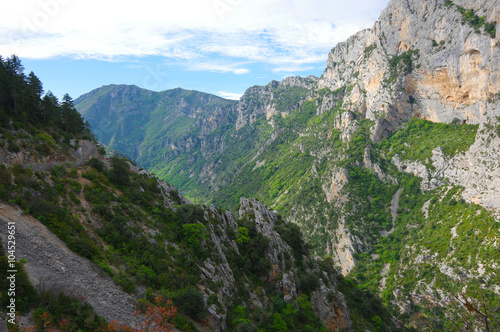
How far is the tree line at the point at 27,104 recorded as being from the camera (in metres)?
33.3

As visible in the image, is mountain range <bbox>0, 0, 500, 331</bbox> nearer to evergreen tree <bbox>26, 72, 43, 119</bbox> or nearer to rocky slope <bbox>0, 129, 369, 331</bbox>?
rocky slope <bbox>0, 129, 369, 331</bbox>

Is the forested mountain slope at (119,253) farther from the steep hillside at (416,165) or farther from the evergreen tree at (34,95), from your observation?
the steep hillside at (416,165)

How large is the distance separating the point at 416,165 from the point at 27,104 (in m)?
121

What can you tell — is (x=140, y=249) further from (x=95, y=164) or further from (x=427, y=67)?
(x=427, y=67)

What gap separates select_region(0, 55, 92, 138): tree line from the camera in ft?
109

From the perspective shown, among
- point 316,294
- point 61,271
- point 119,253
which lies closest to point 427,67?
point 316,294

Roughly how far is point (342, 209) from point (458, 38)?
80.9 metres

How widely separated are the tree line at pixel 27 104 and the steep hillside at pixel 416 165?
3320 inches

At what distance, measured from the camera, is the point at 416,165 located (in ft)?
347

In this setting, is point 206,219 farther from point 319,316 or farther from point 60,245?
point 319,316

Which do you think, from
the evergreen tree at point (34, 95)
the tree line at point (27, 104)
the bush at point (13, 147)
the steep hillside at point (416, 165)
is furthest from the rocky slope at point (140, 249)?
the steep hillside at point (416, 165)

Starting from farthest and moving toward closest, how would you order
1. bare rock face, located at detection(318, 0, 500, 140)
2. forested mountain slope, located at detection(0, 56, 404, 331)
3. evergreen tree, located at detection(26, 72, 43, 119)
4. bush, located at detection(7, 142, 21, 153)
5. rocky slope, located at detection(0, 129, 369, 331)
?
1. bare rock face, located at detection(318, 0, 500, 140)
2. evergreen tree, located at detection(26, 72, 43, 119)
3. bush, located at detection(7, 142, 21, 153)
4. rocky slope, located at detection(0, 129, 369, 331)
5. forested mountain slope, located at detection(0, 56, 404, 331)

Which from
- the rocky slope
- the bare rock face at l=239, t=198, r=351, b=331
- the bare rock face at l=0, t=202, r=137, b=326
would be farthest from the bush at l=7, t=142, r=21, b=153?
the bare rock face at l=239, t=198, r=351, b=331

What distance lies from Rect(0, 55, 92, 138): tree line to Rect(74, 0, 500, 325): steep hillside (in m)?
84.3
